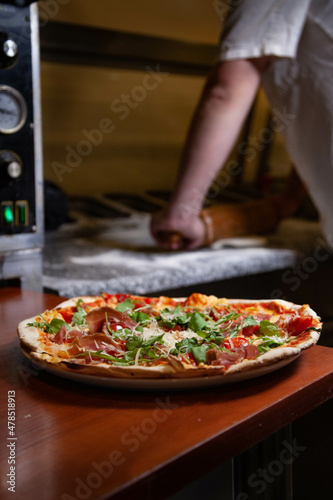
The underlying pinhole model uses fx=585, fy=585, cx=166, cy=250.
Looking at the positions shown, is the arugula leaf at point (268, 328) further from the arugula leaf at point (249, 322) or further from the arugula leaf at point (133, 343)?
the arugula leaf at point (133, 343)

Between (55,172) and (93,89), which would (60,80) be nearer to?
(93,89)

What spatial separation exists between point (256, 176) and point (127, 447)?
278 centimetres

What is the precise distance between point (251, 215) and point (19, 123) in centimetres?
109

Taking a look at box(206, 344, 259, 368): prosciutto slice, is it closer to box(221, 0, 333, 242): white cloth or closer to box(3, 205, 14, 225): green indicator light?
box(3, 205, 14, 225): green indicator light

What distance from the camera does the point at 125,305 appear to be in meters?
A: 1.03

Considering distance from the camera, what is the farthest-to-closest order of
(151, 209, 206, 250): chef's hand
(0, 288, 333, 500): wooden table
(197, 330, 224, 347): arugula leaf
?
(151, 209, 206, 250): chef's hand, (197, 330, 224, 347): arugula leaf, (0, 288, 333, 500): wooden table

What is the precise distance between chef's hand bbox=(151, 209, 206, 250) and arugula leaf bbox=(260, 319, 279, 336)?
1041 millimetres

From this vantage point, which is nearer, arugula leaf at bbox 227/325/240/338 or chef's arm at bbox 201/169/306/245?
arugula leaf at bbox 227/325/240/338

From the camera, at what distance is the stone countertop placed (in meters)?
1.56

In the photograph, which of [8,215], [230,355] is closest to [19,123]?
[8,215]

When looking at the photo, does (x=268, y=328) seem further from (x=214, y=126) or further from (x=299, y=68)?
(x=299, y=68)

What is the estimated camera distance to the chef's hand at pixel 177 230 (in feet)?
6.29

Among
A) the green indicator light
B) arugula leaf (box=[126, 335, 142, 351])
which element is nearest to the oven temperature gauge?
the green indicator light

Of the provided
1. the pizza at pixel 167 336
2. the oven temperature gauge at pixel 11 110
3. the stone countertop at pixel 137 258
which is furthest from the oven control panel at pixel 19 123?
the pizza at pixel 167 336
